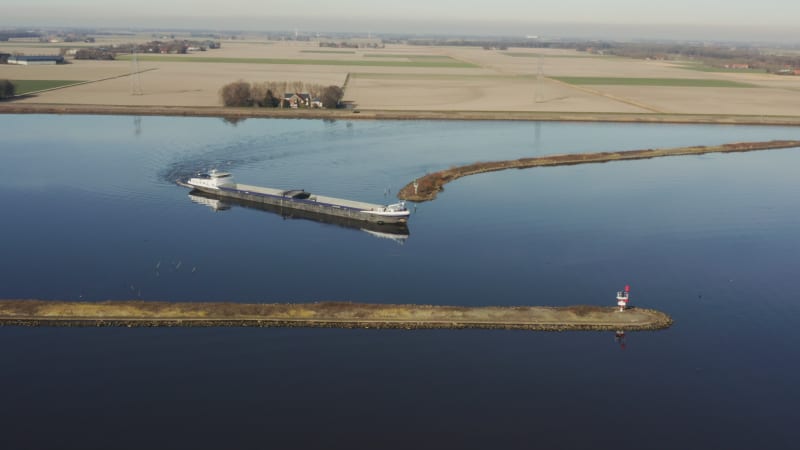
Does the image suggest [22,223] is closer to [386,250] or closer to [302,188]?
[302,188]

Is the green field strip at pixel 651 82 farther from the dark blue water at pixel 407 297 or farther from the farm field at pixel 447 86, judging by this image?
the dark blue water at pixel 407 297

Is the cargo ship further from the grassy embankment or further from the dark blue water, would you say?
the grassy embankment

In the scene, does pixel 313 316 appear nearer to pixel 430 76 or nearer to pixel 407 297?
pixel 407 297

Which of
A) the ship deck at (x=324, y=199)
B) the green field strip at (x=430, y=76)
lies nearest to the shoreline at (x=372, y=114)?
the ship deck at (x=324, y=199)

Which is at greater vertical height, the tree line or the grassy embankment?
the tree line

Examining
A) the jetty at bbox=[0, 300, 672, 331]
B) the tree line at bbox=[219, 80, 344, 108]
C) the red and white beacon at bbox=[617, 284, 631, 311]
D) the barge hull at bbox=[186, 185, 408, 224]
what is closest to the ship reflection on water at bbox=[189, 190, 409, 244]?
the barge hull at bbox=[186, 185, 408, 224]
